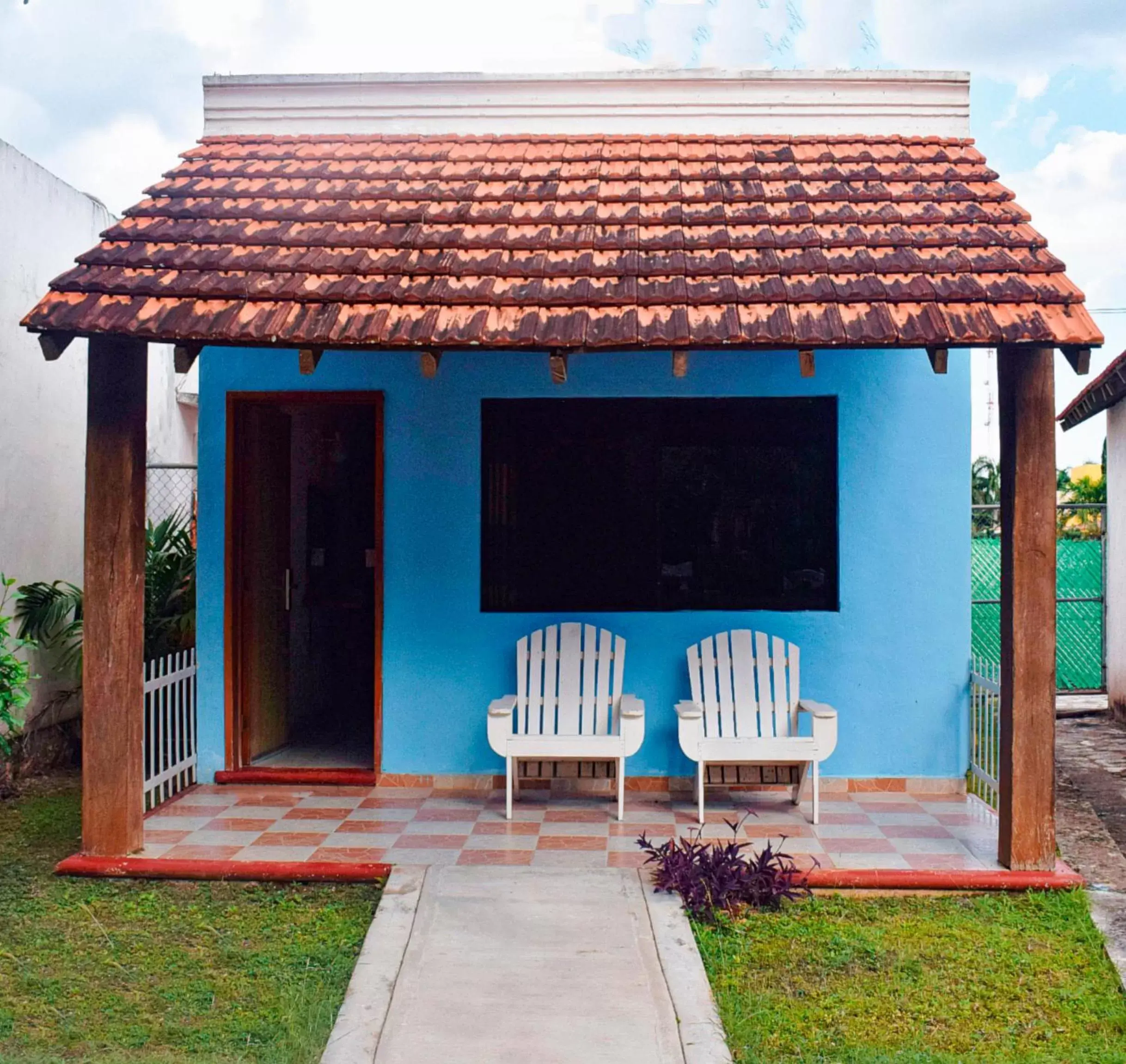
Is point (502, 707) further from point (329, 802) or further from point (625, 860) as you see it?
point (329, 802)

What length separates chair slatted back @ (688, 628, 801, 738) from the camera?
6418 mm

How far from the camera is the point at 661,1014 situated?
3.72m

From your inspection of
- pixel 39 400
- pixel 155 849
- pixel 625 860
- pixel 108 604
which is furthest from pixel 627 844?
pixel 39 400

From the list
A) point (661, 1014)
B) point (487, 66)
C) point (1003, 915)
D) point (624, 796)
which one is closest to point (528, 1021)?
point (661, 1014)

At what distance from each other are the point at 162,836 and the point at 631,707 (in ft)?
8.80

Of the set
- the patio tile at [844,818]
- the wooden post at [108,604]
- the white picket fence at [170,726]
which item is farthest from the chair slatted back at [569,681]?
the wooden post at [108,604]

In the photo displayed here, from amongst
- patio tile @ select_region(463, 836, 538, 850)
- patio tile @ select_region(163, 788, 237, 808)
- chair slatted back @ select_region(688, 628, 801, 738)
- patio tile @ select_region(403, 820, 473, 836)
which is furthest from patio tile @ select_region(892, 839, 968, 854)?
patio tile @ select_region(163, 788, 237, 808)

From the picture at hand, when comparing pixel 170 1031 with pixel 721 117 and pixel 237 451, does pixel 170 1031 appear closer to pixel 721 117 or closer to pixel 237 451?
pixel 237 451

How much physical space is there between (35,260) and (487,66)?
369 cm

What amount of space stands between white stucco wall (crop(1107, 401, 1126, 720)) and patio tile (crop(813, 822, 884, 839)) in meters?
5.95

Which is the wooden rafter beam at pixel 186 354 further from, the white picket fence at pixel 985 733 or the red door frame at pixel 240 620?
the white picket fence at pixel 985 733

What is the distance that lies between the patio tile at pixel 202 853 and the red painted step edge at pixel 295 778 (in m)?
1.34

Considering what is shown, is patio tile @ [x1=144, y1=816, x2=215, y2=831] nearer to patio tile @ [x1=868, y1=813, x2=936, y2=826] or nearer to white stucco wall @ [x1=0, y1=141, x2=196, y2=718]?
white stucco wall @ [x1=0, y1=141, x2=196, y2=718]

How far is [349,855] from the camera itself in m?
5.34
